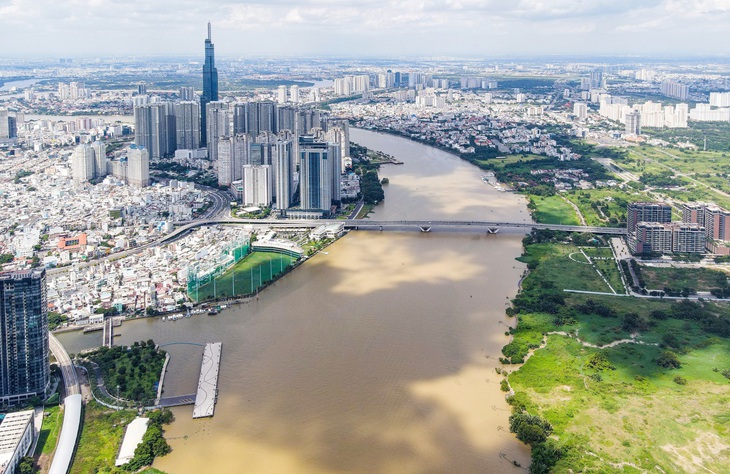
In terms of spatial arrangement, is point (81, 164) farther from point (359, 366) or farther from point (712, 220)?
point (712, 220)

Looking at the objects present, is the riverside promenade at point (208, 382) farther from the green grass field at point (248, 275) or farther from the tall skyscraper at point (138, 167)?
the tall skyscraper at point (138, 167)

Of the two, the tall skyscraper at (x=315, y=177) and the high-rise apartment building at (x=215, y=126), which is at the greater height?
the high-rise apartment building at (x=215, y=126)

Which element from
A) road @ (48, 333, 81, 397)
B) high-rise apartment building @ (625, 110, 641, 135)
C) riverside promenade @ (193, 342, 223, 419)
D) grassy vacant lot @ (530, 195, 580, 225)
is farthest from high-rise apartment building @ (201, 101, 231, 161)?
high-rise apartment building @ (625, 110, 641, 135)

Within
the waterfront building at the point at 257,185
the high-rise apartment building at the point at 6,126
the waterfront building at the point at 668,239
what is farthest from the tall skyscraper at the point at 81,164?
the waterfront building at the point at 668,239

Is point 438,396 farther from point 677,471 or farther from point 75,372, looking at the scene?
point 75,372

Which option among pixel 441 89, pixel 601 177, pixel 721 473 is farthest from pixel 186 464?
pixel 441 89
